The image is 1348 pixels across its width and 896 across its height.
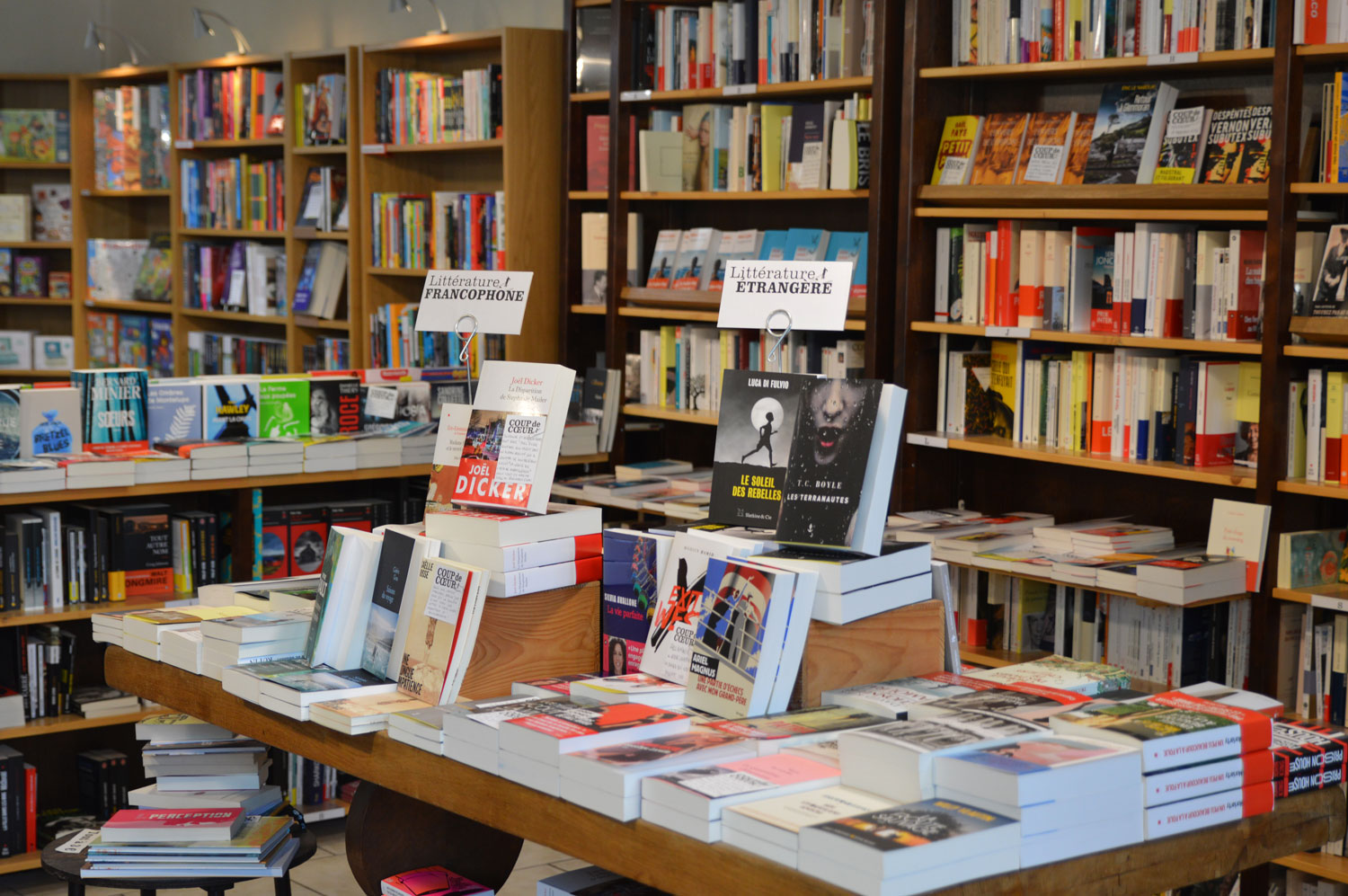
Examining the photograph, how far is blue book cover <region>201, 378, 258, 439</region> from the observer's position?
14.1ft

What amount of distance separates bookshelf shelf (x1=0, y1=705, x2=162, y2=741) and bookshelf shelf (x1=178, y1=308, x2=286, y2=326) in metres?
2.46

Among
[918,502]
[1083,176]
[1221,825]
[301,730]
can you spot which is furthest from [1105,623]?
[301,730]

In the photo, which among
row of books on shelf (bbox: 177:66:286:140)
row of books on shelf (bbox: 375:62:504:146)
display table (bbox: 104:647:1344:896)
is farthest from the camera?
row of books on shelf (bbox: 177:66:286:140)

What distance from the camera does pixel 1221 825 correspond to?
6.20 ft

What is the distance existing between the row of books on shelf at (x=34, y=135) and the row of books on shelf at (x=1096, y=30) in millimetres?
5231

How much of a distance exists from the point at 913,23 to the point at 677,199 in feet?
4.14

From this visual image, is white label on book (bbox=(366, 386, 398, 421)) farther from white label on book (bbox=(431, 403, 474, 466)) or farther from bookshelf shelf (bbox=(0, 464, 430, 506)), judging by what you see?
white label on book (bbox=(431, 403, 474, 466))

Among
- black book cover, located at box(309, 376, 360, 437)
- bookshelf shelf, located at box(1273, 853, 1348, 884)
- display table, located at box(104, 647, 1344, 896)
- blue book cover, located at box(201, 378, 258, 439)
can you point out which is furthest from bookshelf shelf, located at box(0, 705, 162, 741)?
bookshelf shelf, located at box(1273, 853, 1348, 884)

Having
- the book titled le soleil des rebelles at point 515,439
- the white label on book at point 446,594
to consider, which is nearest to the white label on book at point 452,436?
the book titled le soleil des rebelles at point 515,439

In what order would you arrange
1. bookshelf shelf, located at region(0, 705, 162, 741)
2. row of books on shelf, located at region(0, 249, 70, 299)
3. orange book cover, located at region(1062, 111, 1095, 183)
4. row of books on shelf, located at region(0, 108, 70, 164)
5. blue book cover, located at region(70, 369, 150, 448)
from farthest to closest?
row of books on shelf, located at region(0, 249, 70, 299), row of books on shelf, located at region(0, 108, 70, 164), blue book cover, located at region(70, 369, 150, 448), bookshelf shelf, located at region(0, 705, 162, 741), orange book cover, located at region(1062, 111, 1095, 183)

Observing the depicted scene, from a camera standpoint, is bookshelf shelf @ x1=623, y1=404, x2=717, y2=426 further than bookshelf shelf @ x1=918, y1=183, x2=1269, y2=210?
Yes

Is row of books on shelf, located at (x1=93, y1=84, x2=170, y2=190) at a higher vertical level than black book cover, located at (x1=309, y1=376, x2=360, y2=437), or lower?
higher

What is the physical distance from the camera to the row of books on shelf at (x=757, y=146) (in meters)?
4.20

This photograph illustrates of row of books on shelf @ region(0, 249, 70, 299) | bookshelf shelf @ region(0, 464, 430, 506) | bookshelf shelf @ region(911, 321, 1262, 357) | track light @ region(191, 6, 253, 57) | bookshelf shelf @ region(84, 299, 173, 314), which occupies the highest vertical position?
track light @ region(191, 6, 253, 57)
